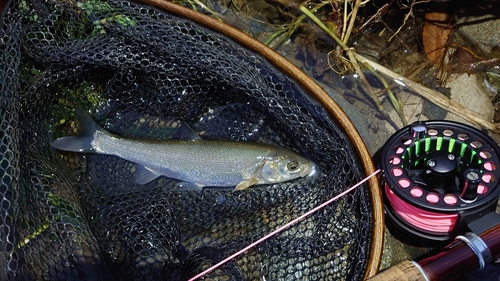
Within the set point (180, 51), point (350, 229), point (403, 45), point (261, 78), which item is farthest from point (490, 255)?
point (403, 45)

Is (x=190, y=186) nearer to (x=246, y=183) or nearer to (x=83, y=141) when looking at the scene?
(x=246, y=183)

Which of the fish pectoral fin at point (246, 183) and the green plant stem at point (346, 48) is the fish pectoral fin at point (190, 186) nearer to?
the fish pectoral fin at point (246, 183)

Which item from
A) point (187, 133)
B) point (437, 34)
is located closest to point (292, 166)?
point (187, 133)

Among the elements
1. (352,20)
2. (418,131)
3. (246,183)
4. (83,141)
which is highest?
(352,20)

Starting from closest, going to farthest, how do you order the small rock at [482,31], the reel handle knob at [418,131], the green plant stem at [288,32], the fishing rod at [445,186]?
the fishing rod at [445,186] < the reel handle knob at [418,131] < the small rock at [482,31] < the green plant stem at [288,32]

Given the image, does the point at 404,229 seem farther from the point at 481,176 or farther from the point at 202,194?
the point at 202,194

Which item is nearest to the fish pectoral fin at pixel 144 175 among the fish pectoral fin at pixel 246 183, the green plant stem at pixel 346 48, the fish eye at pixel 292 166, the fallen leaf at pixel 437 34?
the fish pectoral fin at pixel 246 183
